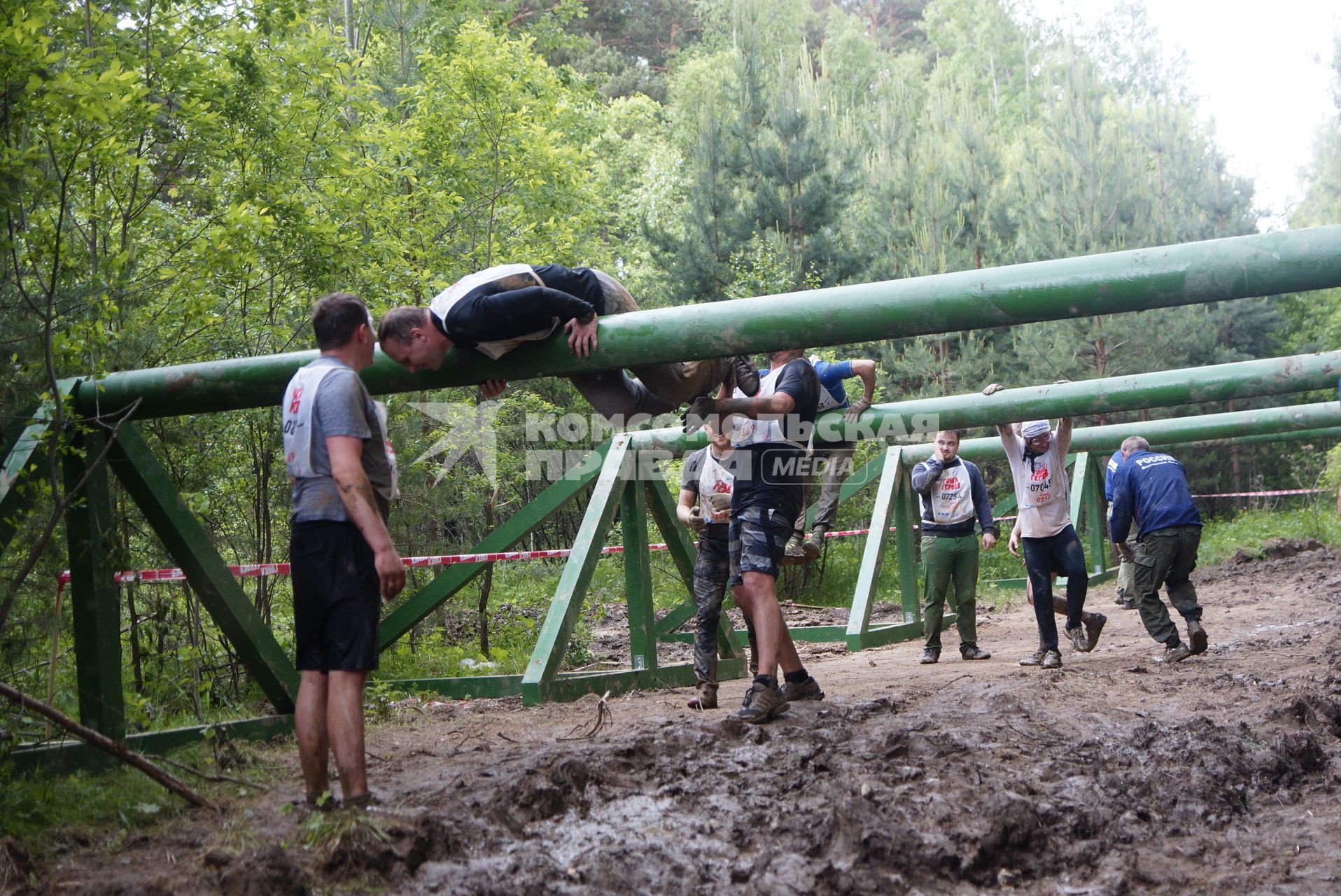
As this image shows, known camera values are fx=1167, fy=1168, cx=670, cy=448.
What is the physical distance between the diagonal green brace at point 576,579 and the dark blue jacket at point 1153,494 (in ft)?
11.6

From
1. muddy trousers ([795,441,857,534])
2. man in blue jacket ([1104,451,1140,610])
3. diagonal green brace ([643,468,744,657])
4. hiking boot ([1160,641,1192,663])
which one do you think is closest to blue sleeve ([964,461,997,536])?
muddy trousers ([795,441,857,534])

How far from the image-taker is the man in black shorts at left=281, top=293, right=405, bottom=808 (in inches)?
141

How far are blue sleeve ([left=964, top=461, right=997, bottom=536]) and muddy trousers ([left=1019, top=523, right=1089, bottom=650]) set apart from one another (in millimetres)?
733

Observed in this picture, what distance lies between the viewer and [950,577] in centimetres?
888

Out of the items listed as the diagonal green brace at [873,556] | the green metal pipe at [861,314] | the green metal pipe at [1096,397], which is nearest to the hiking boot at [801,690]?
the green metal pipe at [861,314]

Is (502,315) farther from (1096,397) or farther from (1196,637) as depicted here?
(1196,637)

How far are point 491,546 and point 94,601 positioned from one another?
277 cm

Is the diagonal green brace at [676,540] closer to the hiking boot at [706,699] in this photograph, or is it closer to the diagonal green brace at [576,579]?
the diagonal green brace at [576,579]

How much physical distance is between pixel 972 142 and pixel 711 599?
1853 cm

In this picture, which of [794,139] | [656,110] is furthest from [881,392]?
[656,110]

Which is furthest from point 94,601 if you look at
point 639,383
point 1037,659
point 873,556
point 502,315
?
point 873,556

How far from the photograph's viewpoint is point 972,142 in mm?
22984

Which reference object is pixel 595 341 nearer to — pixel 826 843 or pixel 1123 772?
pixel 826 843

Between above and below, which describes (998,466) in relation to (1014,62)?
below
